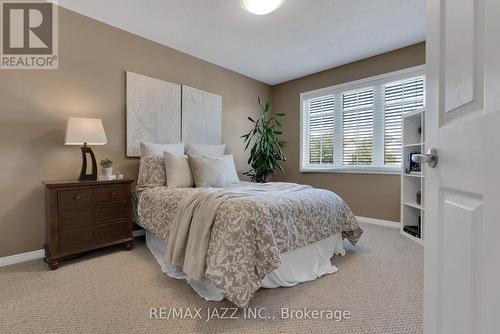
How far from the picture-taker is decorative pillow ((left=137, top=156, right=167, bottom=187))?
279cm

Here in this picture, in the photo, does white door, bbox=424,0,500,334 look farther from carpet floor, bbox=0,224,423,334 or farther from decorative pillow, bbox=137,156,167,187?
decorative pillow, bbox=137,156,167,187

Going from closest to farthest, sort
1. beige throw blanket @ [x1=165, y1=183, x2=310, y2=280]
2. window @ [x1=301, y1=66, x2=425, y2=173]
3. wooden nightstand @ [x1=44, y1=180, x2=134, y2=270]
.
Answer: beige throw blanket @ [x1=165, y1=183, x2=310, y2=280] → wooden nightstand @ [x1=44, y1=180, x2=134, y2=270] → window @ [x1=301, y1=66, x2=425, y2=173]

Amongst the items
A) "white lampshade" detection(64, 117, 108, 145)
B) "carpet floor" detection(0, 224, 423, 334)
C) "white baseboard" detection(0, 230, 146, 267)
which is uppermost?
"white lampshade" detection(64, 117, 108, 145)

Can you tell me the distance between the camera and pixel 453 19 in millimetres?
638

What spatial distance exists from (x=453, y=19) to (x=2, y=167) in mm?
3269

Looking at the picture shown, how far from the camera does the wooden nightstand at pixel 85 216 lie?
2.17 meters

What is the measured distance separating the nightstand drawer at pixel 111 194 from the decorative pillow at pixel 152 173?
0.25m

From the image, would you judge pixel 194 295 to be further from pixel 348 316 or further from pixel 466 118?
pixel 466 118

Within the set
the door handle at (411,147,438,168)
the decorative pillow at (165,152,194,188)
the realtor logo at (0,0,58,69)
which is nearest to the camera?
the door handle at (411,147,438,168)

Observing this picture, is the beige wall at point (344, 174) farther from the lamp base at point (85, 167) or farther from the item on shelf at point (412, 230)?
the lamp base at point (85, 167)

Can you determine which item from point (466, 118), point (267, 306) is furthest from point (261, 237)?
point (466, 118)

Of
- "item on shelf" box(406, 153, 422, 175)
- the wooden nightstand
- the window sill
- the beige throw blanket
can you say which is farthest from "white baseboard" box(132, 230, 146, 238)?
"item on shelf" box(406, 153, 422, 175)

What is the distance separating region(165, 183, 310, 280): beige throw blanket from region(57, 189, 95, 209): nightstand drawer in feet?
3.29

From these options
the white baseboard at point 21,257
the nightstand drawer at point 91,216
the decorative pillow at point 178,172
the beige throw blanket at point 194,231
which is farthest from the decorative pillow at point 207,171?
the white baseboard at point 21,257
